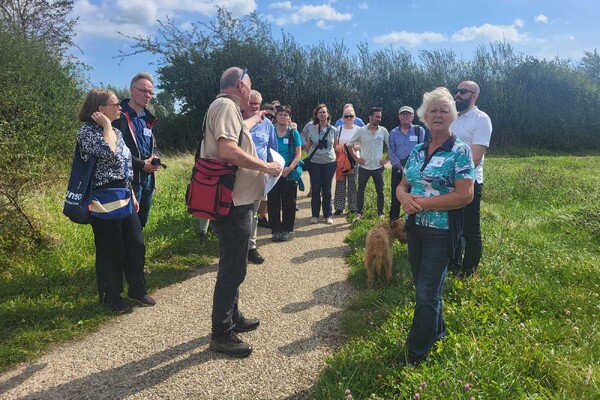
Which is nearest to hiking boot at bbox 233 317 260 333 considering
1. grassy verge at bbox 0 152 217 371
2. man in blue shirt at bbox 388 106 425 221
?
grassy verge at bbox 0 152 217 371

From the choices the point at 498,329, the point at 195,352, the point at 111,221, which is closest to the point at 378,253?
the point at 498,329

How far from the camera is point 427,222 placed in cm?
265

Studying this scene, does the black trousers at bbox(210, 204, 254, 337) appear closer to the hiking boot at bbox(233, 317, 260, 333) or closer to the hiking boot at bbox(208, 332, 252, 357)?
the hiking boot at bbox(208, 332, 252, 357)

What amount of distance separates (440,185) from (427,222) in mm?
269

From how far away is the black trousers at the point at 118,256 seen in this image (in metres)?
3.75

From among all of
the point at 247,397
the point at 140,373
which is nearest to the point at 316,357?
the point at 247,397

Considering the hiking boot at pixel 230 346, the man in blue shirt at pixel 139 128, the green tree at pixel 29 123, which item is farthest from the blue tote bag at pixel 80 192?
the green tree at pixel 29 123

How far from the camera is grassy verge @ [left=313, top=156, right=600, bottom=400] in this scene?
246 cm

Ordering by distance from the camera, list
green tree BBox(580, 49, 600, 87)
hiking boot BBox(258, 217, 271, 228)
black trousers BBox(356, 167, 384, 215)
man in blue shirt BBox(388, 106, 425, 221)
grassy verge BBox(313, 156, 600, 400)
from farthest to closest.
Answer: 1. green tree BBox(580, 49, 600, 87)
2. hiking boot BBox(258, 217, 271, 228)
3. black trousers BBox(356, 167, 384, 215)
4. man in blue shirt BBox(388, 106, 425, 221)
5. grassy verge BBox(313, 156, 600, 400)

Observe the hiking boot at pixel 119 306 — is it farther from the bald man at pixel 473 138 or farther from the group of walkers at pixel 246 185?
the bald man at pixel 473 138

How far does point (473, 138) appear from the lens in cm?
387

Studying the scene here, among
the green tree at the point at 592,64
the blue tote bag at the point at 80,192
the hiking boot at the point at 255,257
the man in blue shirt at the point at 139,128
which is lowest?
the hiking boot at the point at 255,257

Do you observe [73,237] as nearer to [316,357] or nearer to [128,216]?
[128,216]

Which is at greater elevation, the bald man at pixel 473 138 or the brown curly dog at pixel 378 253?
the bald man at pixel 473 138
